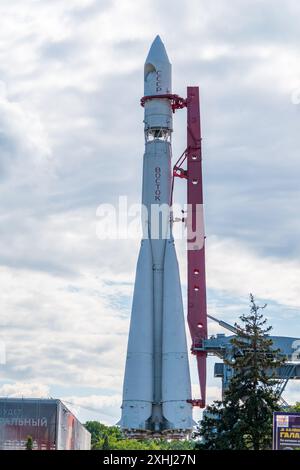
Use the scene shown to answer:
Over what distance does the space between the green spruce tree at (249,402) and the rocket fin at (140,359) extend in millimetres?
5154

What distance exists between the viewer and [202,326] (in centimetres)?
7538

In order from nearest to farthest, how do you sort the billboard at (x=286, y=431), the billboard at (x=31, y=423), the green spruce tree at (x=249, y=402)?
the billboard at (x=286, y=431) → the green spruce tree at (x=249, y=402) → the billboard at (x=31, y=423)

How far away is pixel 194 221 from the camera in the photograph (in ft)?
228

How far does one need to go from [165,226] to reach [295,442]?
68.1 ft

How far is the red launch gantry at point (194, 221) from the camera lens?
70.4m

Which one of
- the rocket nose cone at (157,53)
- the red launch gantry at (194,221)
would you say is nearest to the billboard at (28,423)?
the red launch gantry at (194,221)

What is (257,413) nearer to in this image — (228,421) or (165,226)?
(228,421)

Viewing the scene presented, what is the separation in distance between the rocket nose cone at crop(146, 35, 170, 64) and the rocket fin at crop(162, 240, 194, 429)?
13.5 m

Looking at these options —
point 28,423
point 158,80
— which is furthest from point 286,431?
point 28,423

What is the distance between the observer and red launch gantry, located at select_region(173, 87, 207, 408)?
7038cm

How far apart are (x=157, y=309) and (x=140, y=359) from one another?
3761mm

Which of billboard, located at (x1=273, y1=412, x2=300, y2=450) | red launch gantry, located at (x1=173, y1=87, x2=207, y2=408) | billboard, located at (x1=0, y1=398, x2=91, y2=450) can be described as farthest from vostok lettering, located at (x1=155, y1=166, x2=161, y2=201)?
billboard, located at (x1=273, y1=412, x2=300, y2=450)

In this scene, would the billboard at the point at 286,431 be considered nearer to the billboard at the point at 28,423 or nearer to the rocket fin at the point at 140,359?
the rocket fin at the point at 140,359

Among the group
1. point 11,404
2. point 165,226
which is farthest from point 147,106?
point 11,404
